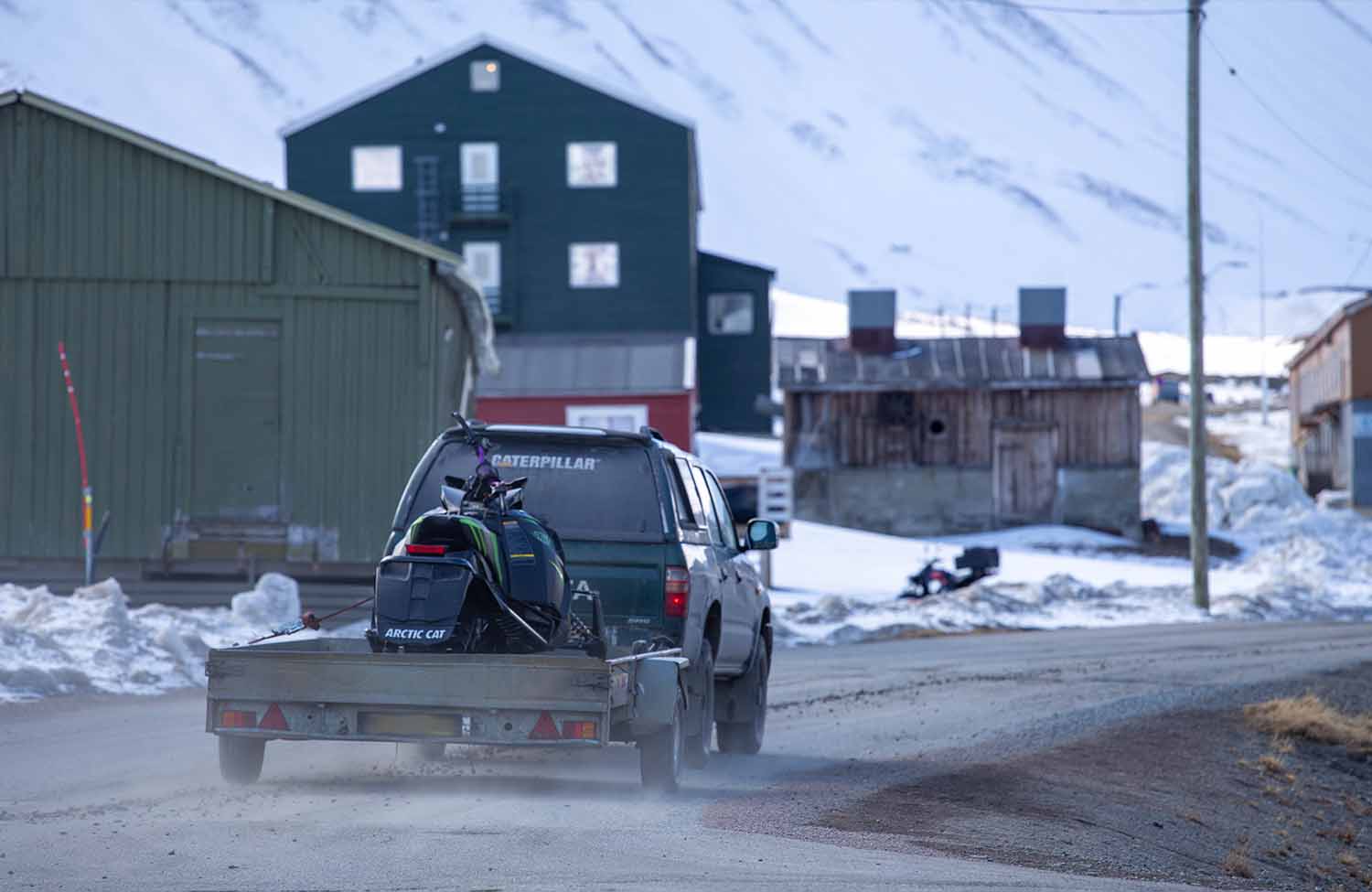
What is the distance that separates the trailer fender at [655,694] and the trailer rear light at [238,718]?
1.95m

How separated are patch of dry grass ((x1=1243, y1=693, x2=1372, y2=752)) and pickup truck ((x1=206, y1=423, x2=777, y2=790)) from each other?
4.60 meters

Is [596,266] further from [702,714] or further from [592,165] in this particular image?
[702,714]

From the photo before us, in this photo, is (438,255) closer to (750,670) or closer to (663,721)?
(750,670)

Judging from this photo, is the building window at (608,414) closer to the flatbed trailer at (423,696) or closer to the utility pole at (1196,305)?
the utility pole at (1196,305)

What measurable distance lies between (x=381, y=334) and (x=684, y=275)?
2883 centimetres

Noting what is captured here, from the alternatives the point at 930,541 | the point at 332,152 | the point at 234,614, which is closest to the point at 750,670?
the point at 234,614

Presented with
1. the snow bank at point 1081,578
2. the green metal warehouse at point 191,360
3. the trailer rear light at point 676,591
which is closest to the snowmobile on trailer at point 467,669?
the trailer rear light at point 676,591

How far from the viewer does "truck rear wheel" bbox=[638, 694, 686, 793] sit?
9.80m

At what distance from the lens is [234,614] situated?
61.7 ft

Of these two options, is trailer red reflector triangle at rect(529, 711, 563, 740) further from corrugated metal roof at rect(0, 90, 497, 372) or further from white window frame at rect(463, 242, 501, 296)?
white window frame at rect(463, 242, 501, 296)

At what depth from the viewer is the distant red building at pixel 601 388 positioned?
143 feet

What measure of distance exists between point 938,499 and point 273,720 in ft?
137

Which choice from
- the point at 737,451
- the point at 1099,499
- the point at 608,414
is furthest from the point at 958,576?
the point at 737,451

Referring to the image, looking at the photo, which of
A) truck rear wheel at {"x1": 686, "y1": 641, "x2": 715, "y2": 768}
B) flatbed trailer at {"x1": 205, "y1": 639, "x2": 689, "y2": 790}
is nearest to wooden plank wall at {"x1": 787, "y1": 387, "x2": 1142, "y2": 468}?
truck rear wheel at {"x1": 686, "y1": 641, "x2": 715, "y2": 768}
